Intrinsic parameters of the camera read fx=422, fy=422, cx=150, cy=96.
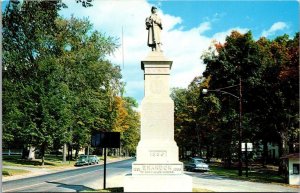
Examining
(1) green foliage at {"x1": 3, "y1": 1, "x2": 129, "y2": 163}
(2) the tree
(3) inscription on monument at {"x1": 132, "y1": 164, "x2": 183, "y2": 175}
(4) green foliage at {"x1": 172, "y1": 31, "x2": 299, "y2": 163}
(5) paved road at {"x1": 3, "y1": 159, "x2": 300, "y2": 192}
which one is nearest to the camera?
(3) inscription on monument at {"x1": 132, "y1": 164, "x2": 183, "y2": 175}

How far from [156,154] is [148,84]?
2876mm

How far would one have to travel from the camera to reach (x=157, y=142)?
1680 centimetres

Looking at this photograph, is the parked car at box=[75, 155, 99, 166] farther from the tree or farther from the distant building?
the distant building

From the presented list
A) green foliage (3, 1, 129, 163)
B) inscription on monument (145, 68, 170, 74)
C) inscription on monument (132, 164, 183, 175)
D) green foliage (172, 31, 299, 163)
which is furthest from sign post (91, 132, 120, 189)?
green foliage (172, 31, 299, 163)

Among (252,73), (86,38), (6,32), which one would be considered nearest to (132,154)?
(86,38)

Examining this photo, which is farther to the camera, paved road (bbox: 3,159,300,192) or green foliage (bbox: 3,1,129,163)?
green foliage (bbox: 3,1,129,163)

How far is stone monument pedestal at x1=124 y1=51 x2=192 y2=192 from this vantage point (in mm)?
15688

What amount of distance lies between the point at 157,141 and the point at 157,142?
5 centimetres

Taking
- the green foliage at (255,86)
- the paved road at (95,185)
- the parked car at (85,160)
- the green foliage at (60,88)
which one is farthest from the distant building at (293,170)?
the parked car at (85,160)

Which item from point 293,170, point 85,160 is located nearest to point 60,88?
point 85,160

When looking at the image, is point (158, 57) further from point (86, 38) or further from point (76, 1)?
point (86, 38)

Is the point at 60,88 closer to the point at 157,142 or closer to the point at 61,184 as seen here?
the point at 61,184

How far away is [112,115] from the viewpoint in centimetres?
6556

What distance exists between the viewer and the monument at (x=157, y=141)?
51.5ft
